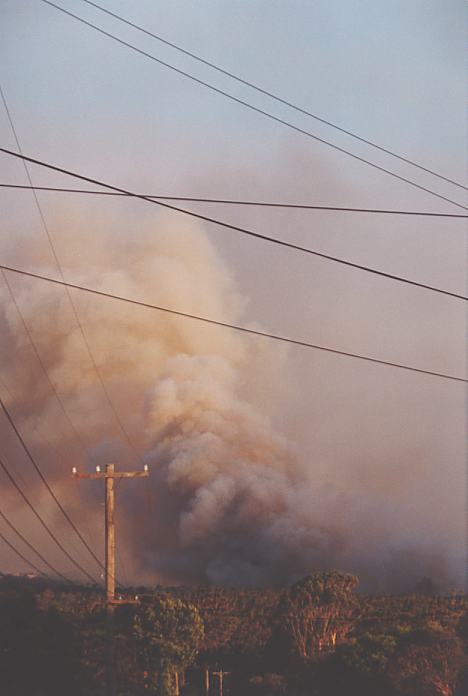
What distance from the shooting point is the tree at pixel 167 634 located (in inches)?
1827

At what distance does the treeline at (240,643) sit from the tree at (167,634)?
0.17ft

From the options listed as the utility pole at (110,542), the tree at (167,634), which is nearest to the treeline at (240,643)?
the tree at (167,634)

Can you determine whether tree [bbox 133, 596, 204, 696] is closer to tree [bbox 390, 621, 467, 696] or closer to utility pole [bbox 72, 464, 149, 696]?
tree [bbox 390, 621, 467, 696]

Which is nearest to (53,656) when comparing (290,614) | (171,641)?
(171,641)

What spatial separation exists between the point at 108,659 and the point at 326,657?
16596 millimetres

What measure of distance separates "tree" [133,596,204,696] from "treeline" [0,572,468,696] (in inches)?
2.0

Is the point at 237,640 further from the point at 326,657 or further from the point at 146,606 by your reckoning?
the point at 326,657

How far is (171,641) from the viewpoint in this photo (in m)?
47.2

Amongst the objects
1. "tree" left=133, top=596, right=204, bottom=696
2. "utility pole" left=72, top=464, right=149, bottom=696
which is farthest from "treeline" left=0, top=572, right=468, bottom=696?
"utility pole" left=72, top=464, right=149, bottom=696

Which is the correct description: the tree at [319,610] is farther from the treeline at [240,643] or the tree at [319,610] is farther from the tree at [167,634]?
the tree at [167,634]

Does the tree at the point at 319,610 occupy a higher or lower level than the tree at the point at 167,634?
higher

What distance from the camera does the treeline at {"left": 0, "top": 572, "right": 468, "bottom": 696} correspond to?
38969 millimetres

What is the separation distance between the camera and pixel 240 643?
177 feet

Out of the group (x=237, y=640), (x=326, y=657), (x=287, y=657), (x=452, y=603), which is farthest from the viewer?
(x=452, y=603)
